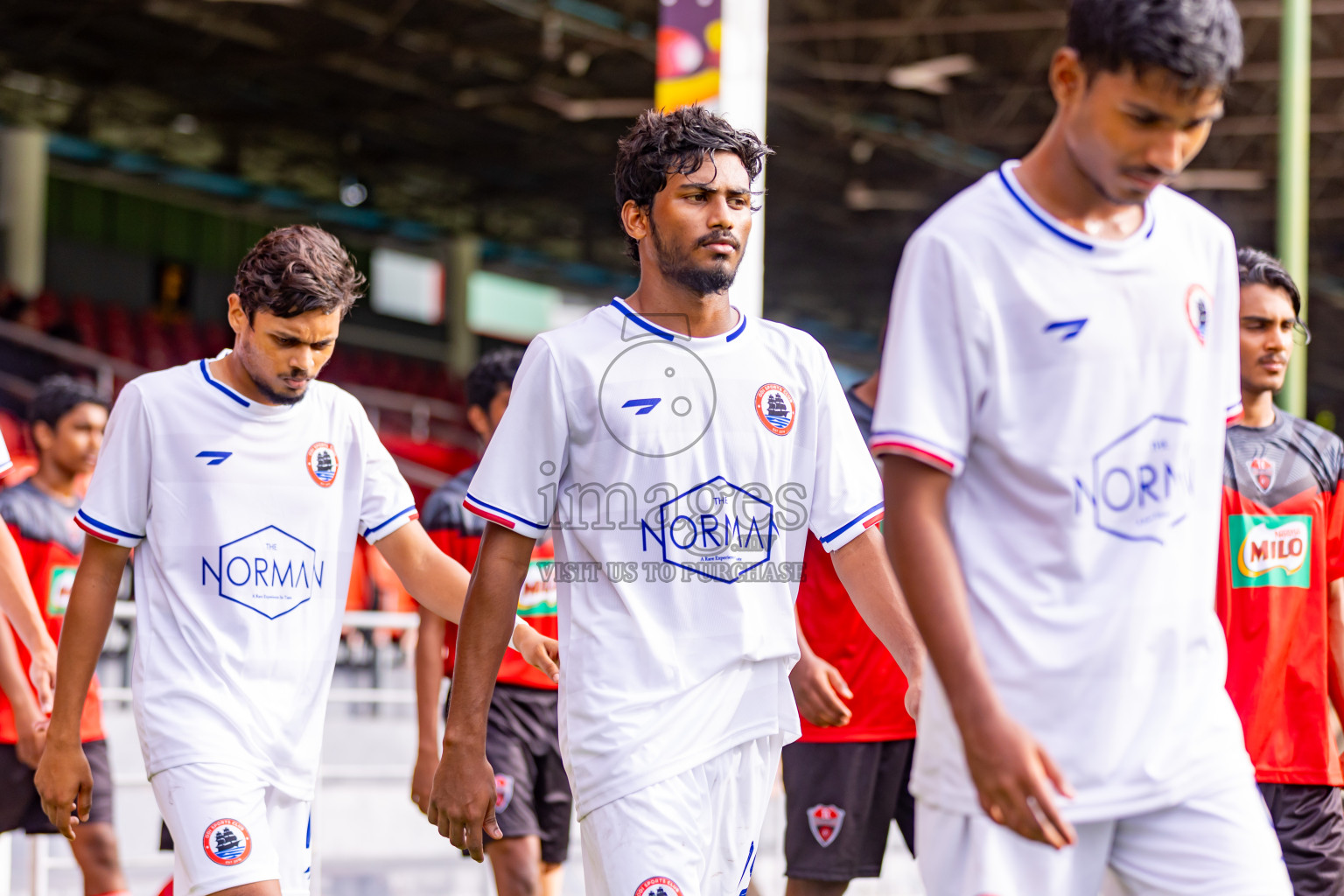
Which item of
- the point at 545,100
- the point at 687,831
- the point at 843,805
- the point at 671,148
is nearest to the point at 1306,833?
the point at 843,805

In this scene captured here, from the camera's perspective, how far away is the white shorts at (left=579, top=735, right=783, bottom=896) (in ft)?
9.45

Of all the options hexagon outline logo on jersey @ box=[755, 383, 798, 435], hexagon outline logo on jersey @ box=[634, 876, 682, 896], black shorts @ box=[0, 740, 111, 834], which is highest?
hexagon outline logo on jersey @ box=[755, 383, 798, 435]

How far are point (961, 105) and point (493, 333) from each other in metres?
12.6

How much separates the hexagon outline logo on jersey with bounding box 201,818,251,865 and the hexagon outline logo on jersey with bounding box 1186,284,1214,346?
7.80ft

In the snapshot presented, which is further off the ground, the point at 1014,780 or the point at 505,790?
the point at 1014,780

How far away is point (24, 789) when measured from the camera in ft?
17.6

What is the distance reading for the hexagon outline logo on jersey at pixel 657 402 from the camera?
3.04 meters

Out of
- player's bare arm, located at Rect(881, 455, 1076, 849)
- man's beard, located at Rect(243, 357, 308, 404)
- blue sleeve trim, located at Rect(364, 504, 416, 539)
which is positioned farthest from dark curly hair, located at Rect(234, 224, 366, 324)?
player's bare arm, located at Rect(881, 455, 1076, 849)

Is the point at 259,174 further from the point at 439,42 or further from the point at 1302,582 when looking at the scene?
the point at 1302,582

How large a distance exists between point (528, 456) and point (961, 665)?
1.25m

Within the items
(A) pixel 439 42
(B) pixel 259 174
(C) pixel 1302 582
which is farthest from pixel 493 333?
(C) pixel 1302 582

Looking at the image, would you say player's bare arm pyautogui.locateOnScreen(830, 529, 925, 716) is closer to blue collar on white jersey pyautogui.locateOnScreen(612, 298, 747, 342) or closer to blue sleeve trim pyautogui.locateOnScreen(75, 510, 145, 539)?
blue collar on white jersey pyautogui.locateOnScreen(612, 298, 747, 342)

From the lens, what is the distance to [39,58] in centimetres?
2116

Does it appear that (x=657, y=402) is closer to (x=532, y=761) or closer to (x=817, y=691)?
(x=817, y=691)
